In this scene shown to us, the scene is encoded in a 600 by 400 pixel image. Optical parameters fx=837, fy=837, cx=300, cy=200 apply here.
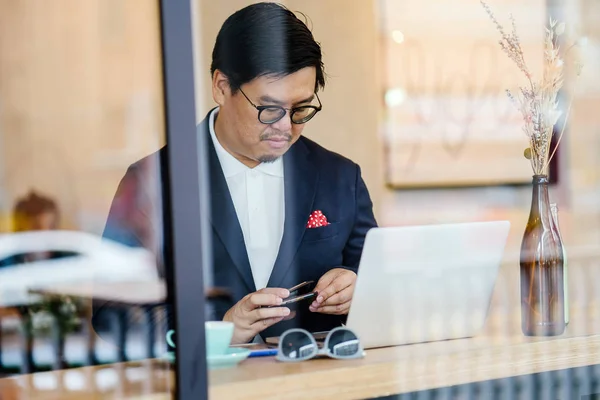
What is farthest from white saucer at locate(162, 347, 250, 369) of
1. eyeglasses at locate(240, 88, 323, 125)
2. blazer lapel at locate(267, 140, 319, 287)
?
eyeglasses at locate(240, 88, 323, 125)

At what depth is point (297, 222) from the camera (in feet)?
8.90

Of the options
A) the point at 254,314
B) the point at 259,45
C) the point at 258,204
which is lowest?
the point at 254,314

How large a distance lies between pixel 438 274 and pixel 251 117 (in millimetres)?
761

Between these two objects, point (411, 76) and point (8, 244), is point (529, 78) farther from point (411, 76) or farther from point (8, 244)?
point (8, 244)

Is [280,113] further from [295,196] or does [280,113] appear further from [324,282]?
[324,282]

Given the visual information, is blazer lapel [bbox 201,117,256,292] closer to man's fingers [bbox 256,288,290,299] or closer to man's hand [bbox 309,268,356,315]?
man's fingers [bbox 256,288,290,299]

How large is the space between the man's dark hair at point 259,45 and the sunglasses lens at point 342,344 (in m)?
0.96

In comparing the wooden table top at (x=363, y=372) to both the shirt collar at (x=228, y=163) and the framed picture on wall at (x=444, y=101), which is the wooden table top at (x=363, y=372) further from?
the framed picture on wall at (x=444, y=101)

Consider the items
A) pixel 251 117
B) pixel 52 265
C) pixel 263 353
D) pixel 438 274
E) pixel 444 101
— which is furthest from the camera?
pixel 444 101

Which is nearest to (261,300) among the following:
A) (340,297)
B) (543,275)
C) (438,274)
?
(340,297)

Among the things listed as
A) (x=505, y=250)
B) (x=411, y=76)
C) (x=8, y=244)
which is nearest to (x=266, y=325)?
(x=505, y=250)

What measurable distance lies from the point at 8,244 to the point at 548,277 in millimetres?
3672

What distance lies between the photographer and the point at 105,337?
9.04 feet

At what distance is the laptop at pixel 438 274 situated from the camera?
2.17m
